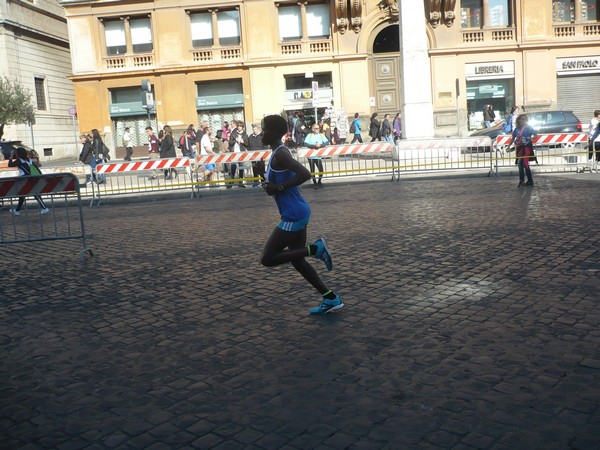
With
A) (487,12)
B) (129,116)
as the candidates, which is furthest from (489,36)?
(129,116)

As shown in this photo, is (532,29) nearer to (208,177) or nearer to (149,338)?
(208,177)

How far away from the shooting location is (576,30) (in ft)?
120

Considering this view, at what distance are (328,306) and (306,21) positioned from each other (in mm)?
32967

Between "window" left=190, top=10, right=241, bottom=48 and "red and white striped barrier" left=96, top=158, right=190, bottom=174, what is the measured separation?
19424 millimetres

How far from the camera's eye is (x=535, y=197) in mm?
13992

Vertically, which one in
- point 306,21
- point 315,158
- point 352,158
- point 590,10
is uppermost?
point 306,21

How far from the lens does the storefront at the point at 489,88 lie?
36500mm

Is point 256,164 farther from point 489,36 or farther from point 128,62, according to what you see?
point 489,36

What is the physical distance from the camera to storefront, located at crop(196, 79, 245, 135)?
37.2 metres

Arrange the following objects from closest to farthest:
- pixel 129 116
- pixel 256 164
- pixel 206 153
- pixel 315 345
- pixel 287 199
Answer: pixel 315 345, pixel 287 199, pixel 256 164, pixel 206 153, pixel 129 116

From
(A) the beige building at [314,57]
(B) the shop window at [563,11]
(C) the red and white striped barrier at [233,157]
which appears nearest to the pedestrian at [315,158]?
(C) the red and white striped barrier at [233,157]

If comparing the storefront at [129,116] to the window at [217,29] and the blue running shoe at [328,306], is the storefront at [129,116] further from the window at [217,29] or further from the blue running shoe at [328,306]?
the blue running shoe at [328,306]

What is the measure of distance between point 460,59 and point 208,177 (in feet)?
67.5

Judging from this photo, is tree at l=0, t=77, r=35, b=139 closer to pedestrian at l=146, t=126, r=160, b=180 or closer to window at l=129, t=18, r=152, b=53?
window at l=129, t=18, r=152, b=53
